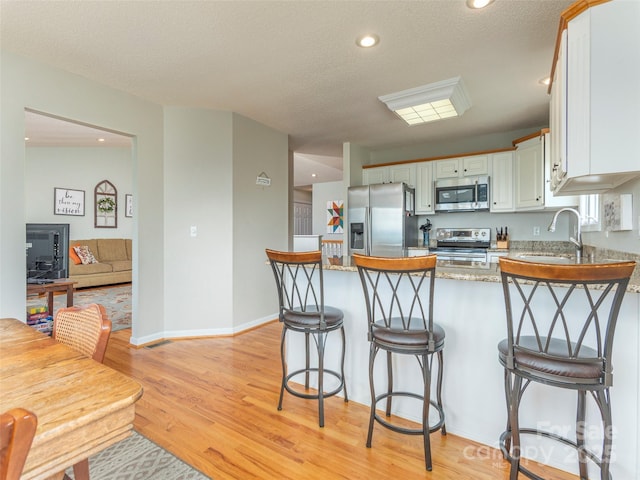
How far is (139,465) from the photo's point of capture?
161cm

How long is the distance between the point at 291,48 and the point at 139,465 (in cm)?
278

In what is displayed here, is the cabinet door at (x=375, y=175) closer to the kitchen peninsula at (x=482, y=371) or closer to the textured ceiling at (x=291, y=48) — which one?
the textured ceiling at (x=291, y=48)

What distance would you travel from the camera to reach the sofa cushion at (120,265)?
6667mm

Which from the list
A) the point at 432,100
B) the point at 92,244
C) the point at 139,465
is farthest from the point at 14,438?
the point at 92,244

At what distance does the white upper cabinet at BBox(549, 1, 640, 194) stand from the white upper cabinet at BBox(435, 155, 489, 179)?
296 centimetres

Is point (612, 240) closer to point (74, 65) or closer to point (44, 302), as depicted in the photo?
point (74, 65)

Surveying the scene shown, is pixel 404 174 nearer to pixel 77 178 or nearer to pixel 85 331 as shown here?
pixel 85 331

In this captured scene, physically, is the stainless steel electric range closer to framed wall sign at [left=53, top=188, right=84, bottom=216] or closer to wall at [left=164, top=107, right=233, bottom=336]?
wall at [left=164, top=107, right=233, bottom=336]

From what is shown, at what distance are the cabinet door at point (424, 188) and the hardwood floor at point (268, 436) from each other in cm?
322

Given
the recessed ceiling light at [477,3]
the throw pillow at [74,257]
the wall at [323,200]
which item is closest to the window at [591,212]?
the recessed ceiling light at [477,3]

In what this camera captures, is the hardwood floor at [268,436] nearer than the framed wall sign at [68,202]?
Yes

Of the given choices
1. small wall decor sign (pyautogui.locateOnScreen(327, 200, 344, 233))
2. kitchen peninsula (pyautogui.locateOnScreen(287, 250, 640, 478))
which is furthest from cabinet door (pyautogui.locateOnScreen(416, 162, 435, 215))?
small wall decor sign (pyautogui.locateOnScreen(327, 200, 344, 233))

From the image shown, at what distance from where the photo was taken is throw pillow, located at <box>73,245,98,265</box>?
6.29 m

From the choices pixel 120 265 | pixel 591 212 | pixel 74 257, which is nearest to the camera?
pixel 591 212
